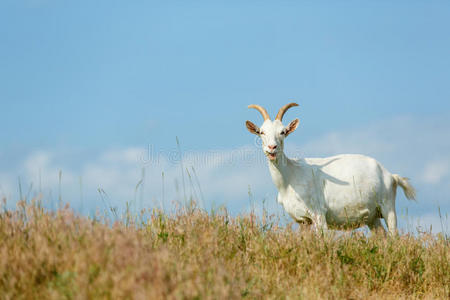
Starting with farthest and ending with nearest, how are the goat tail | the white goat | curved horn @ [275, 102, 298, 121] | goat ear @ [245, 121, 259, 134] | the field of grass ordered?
the goat tail < curved horn @ [275, 102, 298, 121] < goat ear @ [245, 121, 259, 134] < the white goat < the field of grass

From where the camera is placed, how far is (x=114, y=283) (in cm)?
383

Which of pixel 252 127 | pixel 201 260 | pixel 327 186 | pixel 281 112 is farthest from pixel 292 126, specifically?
pixel 201 260

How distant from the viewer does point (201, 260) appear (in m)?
4.96

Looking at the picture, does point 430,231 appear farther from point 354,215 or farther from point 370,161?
point 370,161

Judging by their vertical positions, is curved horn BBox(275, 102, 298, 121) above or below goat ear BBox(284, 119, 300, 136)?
above

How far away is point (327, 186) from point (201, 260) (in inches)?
204

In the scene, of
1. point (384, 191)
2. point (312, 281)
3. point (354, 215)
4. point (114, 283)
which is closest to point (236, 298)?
point (114, 283)

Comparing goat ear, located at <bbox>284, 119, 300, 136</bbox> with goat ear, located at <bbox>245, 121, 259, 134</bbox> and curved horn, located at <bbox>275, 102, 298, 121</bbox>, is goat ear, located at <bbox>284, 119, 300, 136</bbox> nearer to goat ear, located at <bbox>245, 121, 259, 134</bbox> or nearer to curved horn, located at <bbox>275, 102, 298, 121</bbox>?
curved horn, located at <bbox>275, 102, 298, 121</bbox>

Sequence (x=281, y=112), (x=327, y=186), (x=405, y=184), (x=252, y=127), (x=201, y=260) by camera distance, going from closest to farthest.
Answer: (x=201, y=260), (x=252, y=127), (x=327, y=186), (x=281, y=112), (x=405, y=184)

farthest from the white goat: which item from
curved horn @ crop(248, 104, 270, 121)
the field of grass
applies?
the field of grass

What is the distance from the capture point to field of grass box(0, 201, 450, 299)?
3.97 m

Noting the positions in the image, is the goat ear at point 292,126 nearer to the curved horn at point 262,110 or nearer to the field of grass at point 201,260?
the curved horn at point 262,110

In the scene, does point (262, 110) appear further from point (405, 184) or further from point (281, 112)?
point (405, 184)

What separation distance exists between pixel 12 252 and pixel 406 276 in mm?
5107
